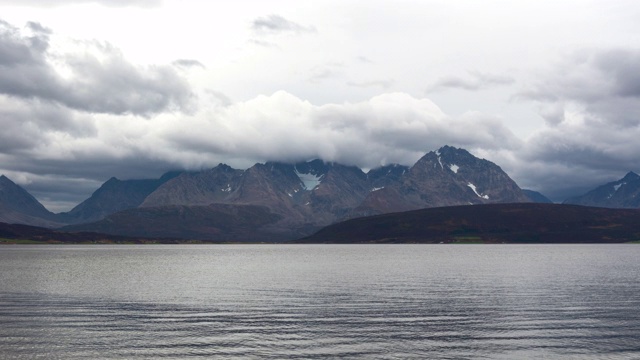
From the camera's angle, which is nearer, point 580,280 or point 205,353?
point 205,353

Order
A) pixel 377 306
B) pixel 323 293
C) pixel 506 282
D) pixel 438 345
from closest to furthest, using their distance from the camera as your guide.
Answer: pixel 438 345 → pixel 377 306 → pixel 323 293 → pixel 506 282

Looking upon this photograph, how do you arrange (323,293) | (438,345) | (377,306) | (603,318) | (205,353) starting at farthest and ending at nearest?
(323,293), (377,306), (603,318), (438,345), (205,353)

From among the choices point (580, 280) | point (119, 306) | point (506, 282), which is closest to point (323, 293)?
point (119, 306)

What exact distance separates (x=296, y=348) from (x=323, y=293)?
5224 centimetres

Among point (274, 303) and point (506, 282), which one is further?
point (506, 282)

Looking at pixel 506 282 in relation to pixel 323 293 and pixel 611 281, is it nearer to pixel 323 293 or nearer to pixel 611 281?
pixel 611 281

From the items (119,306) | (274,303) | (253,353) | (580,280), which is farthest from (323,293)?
(580,280)

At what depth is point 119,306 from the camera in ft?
307

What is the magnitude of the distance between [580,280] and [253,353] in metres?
104

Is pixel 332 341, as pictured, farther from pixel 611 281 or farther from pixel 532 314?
pixel 611 281

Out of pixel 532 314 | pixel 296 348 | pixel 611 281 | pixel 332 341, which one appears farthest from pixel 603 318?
pixel 611 281

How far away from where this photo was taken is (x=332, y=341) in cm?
6531

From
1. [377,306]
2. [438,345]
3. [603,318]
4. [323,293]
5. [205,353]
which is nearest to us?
[205,353]

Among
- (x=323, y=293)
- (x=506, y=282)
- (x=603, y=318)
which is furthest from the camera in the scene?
(x=506, y=282)
